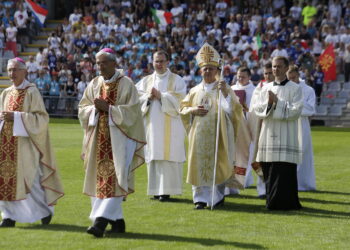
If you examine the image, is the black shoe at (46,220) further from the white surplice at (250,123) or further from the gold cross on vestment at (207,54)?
the white surplice at (250,123)

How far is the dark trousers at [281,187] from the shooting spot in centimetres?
1261

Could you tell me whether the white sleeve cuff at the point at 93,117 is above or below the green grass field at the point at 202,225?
above

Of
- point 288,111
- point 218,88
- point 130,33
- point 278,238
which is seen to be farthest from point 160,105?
point 130,33

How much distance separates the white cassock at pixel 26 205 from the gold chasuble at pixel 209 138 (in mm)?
2520

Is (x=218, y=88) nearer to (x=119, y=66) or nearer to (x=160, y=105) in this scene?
(x=160, y=105)

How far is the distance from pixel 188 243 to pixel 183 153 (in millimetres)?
4448

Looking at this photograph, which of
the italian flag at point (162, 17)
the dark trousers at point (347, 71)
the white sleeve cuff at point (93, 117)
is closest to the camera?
the white sleeve cuff at point (93, 117)

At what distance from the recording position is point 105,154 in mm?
10547

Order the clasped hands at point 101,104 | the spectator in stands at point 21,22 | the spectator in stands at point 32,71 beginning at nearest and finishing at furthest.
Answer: the clasped hands at point 101,104 < the spectator in stands at point 32,71 < the spectator in stands at point 21,22

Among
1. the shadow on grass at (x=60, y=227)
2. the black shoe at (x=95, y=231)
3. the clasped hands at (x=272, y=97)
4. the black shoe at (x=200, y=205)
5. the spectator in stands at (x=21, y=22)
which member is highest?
the spectator in stands at (x=21, y=22)

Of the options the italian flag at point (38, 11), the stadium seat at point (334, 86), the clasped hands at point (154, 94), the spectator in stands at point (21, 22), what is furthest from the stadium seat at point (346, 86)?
the clasped hands at point (154, 94)

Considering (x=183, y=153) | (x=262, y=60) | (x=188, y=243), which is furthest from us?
(x=262, y=60)

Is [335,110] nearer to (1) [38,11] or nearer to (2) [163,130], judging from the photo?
(1) [38,11]

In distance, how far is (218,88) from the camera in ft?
42.4
